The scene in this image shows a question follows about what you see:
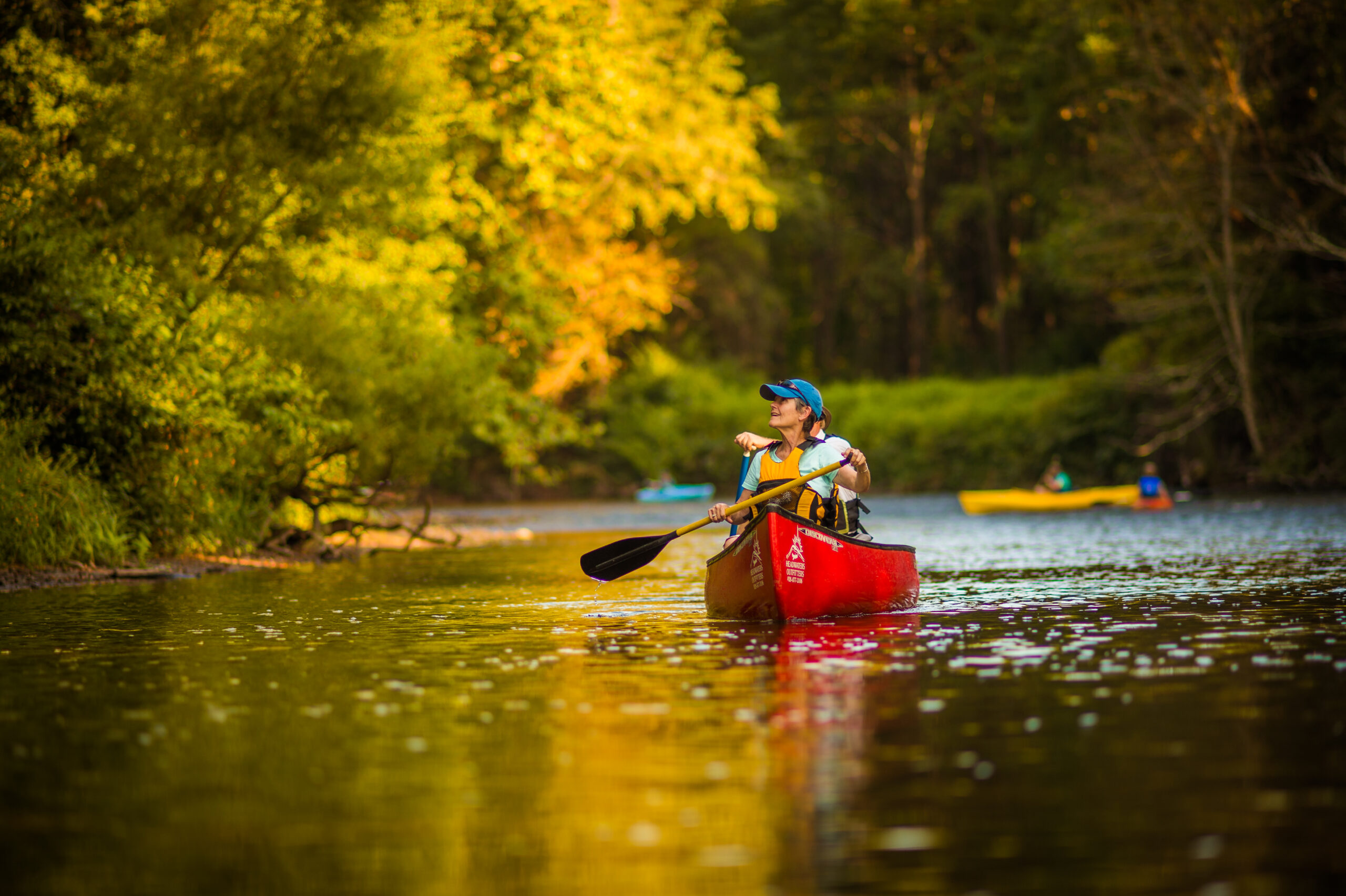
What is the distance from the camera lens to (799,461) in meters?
13.3

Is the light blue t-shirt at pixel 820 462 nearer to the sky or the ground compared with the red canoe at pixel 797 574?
nearer to the sky

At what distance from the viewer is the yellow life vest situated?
43.6 ft

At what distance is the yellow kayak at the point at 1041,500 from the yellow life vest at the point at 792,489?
22.2 m

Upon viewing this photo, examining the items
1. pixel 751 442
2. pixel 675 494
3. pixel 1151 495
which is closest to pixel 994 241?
pixel 675 494

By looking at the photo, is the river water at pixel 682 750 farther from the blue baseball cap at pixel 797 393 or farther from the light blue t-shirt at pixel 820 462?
the blue baseball cap at pixel 797 393

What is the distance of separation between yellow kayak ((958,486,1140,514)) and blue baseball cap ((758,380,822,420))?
22.3 m

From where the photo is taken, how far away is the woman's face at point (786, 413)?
1303 centimetres

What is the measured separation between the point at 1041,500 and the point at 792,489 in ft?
75.3

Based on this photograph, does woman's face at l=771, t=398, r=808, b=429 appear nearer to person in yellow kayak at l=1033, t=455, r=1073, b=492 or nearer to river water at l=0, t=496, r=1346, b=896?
river water at l=0, t=496, r=1346, b=896

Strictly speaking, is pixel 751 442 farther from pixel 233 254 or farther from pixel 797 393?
pixel 233 254

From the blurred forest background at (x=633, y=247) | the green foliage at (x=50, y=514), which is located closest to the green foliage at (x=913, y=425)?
the blurred forest background at (x=633, y=247)

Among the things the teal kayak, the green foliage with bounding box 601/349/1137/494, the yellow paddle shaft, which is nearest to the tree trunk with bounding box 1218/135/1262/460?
the green foliage with bounding box 601/349/1137/494

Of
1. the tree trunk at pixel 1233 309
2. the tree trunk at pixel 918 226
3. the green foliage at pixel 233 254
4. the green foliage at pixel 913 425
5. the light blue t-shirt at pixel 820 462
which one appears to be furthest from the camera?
the tree trunk at pixel 918 226

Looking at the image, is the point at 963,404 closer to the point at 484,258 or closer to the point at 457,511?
the point at 457,511
